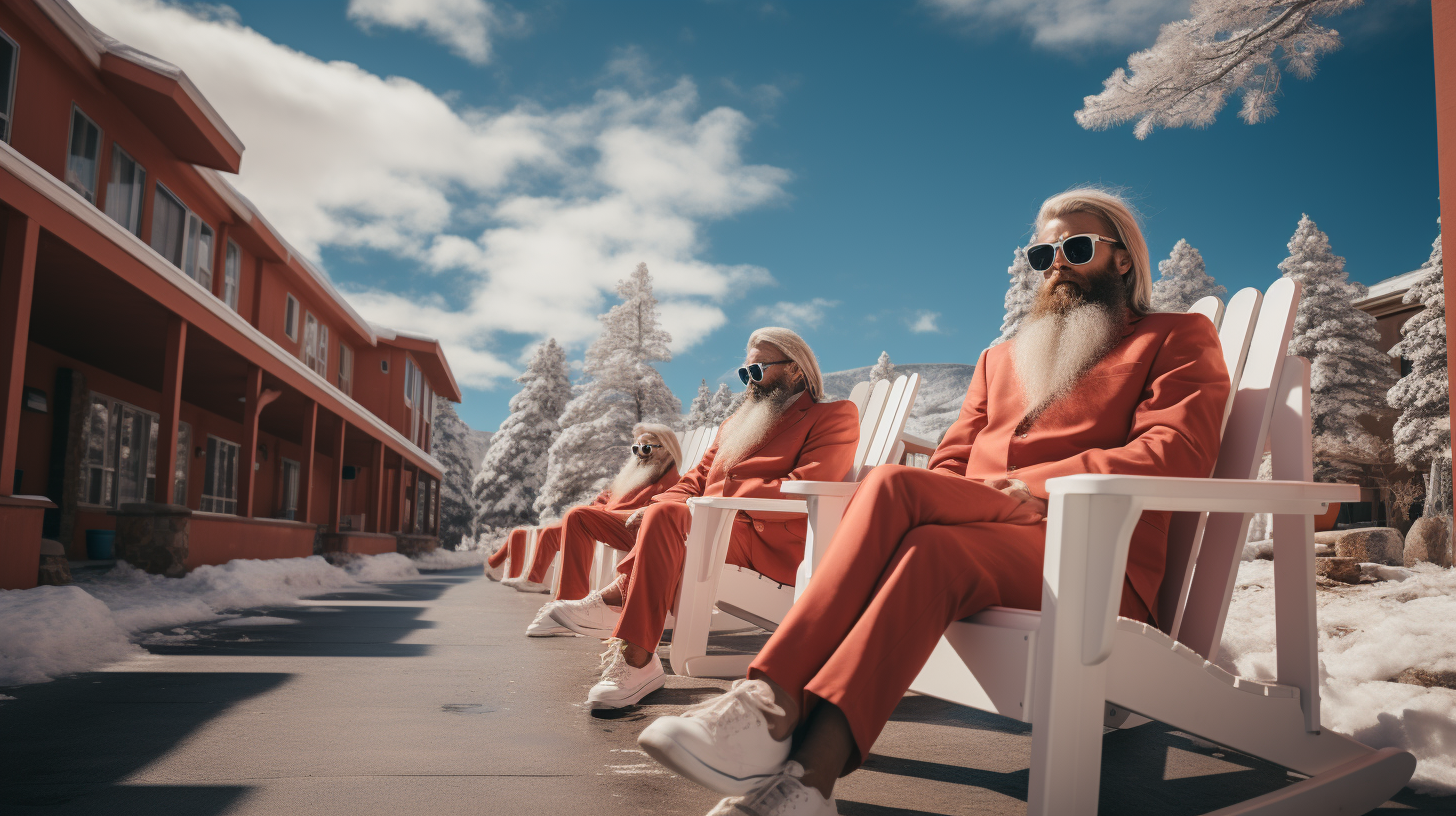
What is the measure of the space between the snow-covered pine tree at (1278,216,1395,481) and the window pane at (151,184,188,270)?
21.3 m

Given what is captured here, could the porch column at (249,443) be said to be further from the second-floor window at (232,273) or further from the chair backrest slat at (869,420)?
the chair backrest slat at (869,420)

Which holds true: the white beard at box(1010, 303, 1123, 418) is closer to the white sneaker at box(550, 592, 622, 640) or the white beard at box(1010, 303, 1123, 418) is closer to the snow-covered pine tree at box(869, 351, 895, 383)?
the white sneaker at box(550, 592, 622, 640)

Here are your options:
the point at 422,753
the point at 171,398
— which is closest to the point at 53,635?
the point at 422,753

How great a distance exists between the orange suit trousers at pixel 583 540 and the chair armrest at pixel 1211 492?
4.20 meters

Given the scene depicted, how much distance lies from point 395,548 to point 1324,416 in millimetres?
21273

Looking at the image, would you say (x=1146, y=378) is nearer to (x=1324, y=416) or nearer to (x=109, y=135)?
(x=109, y=135)

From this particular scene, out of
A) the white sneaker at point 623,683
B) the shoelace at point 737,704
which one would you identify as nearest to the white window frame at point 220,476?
the white sneaker at point 623,683

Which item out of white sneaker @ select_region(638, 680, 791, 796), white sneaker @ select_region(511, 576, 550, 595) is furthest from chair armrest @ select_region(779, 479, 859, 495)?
white sneaker @ select_region(511, 576, 550, 595)

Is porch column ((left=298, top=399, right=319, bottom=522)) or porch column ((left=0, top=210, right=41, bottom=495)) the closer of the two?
porch column ((left=0, top=210, right=41, bottom=495))

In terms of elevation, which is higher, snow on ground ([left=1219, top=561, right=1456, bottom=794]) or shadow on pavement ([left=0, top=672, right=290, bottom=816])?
snow on ground ([left=1219, top=561, right=1456, bottom=794])

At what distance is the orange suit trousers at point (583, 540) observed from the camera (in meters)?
5.54

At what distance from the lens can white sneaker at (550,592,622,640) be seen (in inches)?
168

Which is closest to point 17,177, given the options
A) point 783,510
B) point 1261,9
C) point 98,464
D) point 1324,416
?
point 783,510

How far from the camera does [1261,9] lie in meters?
5.89
